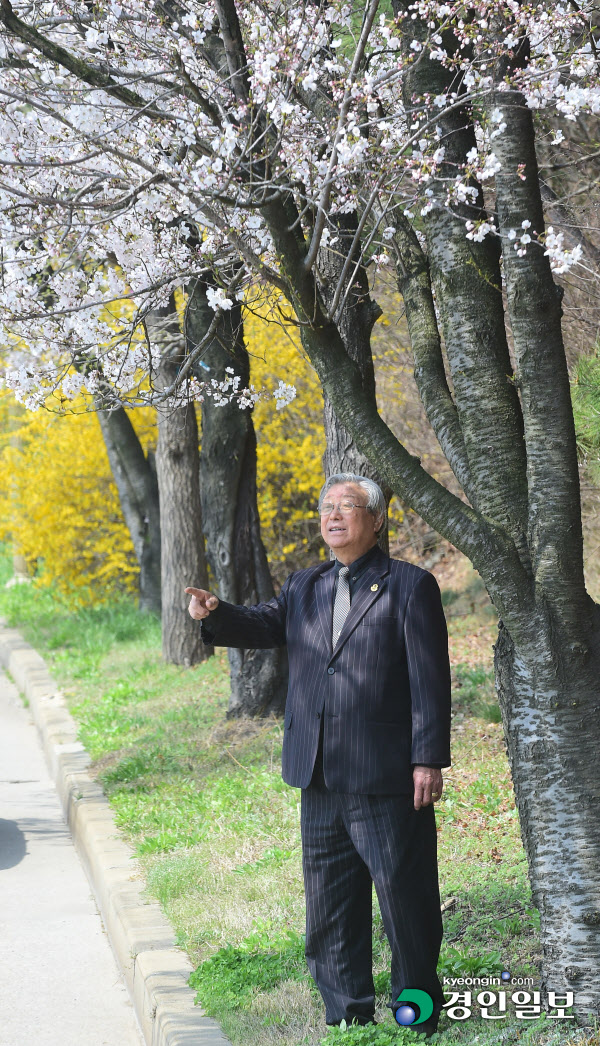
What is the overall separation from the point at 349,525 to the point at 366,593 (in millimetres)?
220

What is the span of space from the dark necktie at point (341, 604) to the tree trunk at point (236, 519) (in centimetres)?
443

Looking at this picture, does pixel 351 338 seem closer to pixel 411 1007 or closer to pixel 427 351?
pixel 427 351

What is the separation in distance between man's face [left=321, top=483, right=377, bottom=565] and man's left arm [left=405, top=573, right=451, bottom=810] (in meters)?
0.26

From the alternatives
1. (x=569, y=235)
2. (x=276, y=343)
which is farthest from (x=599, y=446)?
(x=276, y=343)

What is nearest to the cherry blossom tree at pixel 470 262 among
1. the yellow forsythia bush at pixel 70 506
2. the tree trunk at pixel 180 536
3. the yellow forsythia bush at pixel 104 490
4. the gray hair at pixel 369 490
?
the gray hair at pixel 369 490

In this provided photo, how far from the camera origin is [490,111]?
11.9ft

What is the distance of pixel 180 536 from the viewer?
35.3 feet

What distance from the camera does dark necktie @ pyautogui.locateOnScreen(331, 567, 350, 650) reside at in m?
3.61

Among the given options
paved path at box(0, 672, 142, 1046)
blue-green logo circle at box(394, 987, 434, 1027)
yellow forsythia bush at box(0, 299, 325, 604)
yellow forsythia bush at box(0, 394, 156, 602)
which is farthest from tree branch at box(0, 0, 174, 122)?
yellow forsythia bush at box(0, 394, 156, 602)

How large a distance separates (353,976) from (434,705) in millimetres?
939

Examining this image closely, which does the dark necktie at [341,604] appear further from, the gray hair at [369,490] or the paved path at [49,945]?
the paved path at [49,945]

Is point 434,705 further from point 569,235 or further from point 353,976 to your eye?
point 569,235

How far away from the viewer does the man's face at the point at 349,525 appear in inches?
142

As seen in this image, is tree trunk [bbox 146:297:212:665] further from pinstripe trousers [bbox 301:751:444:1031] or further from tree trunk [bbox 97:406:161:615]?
pinstripe trousers [bbox 301:751:444:1031]
